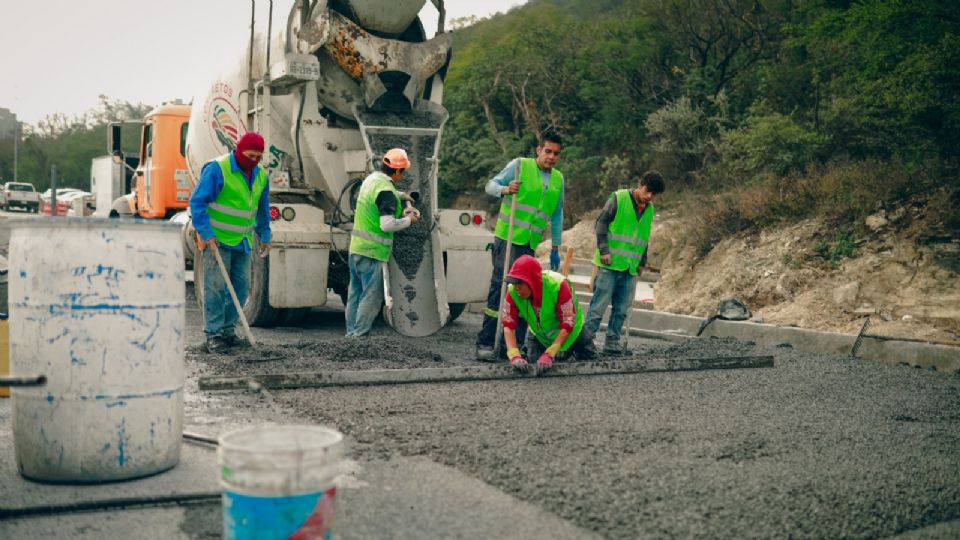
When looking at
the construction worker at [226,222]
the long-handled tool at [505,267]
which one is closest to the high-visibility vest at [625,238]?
the long-handled tool at [505,267]

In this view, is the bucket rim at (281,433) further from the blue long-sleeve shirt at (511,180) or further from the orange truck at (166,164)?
the orange truck at (166,164)

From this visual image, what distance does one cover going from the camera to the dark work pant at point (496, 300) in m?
7.04

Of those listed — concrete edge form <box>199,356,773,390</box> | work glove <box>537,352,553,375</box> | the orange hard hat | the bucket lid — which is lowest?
concrete edge form <box>199,356,773,390</box>

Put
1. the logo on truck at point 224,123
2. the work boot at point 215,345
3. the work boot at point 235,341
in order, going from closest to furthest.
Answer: the work boot at point 215,345
the work boot at point 235,341
the logo on truck at point 224,123

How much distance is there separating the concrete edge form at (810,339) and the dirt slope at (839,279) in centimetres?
55

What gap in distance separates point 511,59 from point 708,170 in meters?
9.91

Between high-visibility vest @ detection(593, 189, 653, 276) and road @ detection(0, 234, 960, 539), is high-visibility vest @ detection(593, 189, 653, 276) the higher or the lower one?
the higher one

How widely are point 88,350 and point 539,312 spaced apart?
11.5 feet

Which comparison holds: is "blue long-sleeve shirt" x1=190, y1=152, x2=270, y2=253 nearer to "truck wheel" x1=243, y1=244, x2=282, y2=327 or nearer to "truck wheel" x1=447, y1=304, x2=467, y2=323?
"truck wheel" x1=243, y1=244, x2=282, y2=327

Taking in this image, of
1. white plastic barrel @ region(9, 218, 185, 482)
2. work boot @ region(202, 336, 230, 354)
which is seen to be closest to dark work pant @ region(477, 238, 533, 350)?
work boot @ region(202, 336, 230, 354)

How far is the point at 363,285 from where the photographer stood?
7457 mm

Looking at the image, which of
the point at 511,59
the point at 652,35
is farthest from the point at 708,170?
the point at 511,59

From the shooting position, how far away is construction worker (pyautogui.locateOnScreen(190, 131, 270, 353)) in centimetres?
674

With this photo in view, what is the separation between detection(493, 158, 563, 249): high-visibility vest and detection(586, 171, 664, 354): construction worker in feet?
1.75
